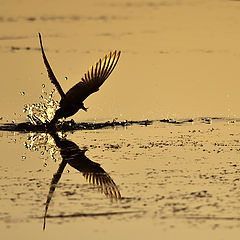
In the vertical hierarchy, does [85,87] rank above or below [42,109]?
above

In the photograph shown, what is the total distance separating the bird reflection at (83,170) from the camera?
9062mm

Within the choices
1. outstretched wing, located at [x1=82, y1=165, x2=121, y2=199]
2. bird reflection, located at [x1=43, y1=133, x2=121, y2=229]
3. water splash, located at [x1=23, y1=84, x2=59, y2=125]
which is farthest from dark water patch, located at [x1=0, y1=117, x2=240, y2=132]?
outstretched wing, located at [x1=82, y1=165, x2=121, y2=199]

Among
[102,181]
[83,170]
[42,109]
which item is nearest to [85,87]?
[42,109]

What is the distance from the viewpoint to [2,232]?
7.68 m

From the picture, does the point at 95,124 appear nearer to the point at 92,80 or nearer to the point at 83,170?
the point at 92,80

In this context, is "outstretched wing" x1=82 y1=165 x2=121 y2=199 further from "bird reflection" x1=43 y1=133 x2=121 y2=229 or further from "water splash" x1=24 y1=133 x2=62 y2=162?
"water splash" x1=24 y1=133 x2=62 y2=162

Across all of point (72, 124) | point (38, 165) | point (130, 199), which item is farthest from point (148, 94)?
point (130, 199)

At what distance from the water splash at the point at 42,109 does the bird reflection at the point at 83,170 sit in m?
1.57

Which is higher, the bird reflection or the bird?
the bird

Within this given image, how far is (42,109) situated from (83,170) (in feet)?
13.1

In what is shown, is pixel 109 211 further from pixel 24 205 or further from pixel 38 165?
pixel 38 165

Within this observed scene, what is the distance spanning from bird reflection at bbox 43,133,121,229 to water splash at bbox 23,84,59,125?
1.57 meters

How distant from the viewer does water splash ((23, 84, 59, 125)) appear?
13602 millimetres

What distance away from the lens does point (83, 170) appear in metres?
10.1
